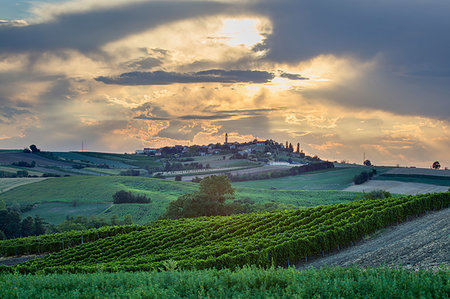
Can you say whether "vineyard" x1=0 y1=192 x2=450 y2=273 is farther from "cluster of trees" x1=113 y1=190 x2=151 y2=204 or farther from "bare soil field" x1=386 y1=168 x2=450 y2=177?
"bare soil field" x1=386 y1=168 x2=450 y2=177

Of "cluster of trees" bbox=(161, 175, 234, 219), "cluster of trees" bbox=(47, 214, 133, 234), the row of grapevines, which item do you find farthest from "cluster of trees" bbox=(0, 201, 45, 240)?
the row of grapevines

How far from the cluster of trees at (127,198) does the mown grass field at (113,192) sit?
2208 millimetres

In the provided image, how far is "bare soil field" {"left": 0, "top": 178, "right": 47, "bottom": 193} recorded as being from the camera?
115250mm

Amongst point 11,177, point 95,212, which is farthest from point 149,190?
point 11,177

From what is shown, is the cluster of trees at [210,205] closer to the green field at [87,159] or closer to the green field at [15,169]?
the green field at [15,169]

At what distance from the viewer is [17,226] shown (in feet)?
279

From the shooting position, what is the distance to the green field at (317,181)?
118694 millimetres

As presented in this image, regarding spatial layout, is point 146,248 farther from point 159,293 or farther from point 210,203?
point 210,203

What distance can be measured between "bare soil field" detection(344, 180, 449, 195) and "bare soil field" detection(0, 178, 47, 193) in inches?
3725

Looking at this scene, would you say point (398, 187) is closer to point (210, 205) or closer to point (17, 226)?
point (210, 205)

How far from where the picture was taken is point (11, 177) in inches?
5002

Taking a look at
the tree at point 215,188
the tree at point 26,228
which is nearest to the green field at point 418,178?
the tree at point 215,188

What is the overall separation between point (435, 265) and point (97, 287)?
1511 cm

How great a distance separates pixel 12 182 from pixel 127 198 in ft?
128
